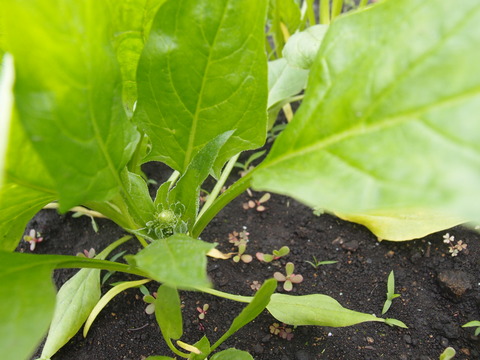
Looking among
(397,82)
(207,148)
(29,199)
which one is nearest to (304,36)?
(207,148)

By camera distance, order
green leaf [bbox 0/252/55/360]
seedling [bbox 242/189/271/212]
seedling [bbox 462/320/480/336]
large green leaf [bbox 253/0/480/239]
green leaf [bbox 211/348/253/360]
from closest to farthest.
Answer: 1. large green leaf [bbox 253/0/480/239]
2. green leaf [bbox 0/252/55/360]
3. green leaf [bbox 211/348/253/360]
4. seedling [bbox 462/320/480/336]
5. seedling [bbox 242/189/271/212]

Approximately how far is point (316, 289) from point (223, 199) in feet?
1.16

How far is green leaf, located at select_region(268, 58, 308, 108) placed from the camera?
1211 millimetres

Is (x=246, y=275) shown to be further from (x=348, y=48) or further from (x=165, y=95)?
(x=348, y=48)

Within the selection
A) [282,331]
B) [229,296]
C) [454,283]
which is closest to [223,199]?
[229,296]

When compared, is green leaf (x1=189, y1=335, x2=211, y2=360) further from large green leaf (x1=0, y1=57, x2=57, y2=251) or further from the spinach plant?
large green leaf (x1=0, y1=57, x2=57, y2=251)

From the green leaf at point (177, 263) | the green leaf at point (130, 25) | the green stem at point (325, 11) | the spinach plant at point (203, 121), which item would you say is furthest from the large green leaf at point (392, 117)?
the green stem at point (325, 11)

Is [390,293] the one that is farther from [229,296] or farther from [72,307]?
[72,307]

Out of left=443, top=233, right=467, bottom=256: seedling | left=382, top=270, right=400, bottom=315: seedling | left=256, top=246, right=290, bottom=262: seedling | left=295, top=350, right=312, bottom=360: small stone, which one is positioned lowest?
left=295, top=350, right=312, bottom=360: small stone

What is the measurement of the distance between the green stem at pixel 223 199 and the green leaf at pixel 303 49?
366mm

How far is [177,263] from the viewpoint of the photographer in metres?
0.62

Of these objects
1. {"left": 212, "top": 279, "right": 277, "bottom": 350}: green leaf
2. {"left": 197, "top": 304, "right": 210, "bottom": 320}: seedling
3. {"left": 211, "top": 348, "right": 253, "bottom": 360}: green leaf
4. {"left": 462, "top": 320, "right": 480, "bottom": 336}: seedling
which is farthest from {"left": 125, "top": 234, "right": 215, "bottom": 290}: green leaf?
{"left": 462, "top": 320, "right": 480, "bottom": 336}: seedling

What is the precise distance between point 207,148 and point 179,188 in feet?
0.40

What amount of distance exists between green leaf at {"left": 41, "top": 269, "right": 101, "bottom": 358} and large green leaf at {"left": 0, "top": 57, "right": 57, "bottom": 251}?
187mm
